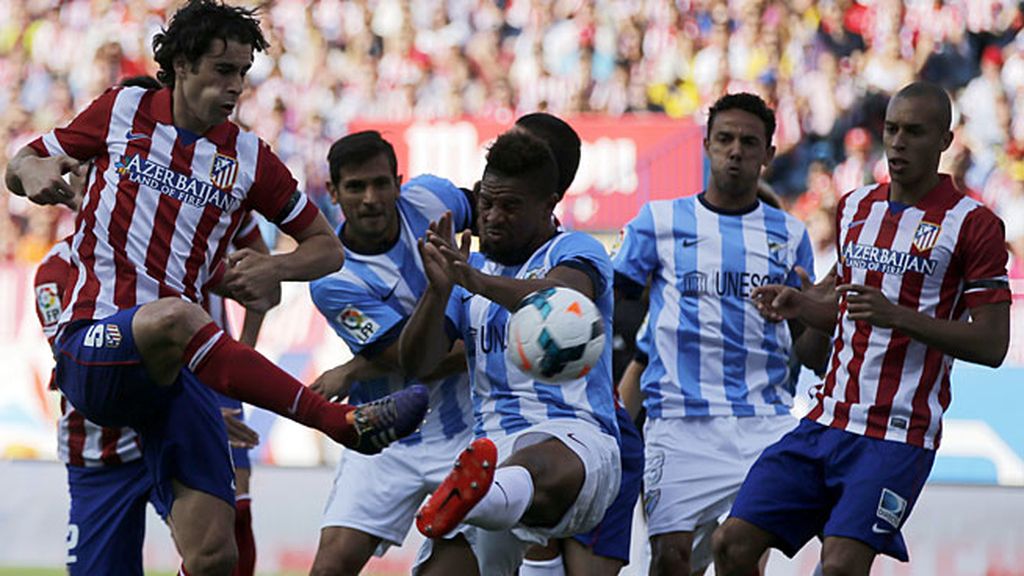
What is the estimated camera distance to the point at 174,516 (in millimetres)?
5176

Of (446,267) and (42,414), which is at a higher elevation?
(446,267)

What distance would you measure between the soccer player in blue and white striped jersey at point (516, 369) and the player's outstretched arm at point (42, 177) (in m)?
1.11

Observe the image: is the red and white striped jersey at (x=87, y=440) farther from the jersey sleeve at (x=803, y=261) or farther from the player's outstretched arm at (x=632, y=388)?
the jersey sleeve at (x=803, y=261)

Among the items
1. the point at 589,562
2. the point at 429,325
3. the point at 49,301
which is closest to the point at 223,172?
the point at 429,325

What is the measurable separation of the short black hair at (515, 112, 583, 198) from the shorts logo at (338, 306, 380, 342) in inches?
35.8

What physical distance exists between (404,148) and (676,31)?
276cm

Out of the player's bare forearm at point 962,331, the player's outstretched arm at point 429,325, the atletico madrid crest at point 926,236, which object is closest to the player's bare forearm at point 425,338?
the player's outstretched arm at point 429,325

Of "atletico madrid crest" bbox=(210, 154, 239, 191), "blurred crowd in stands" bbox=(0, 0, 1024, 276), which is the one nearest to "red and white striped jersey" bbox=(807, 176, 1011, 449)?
"atletico madrid crest" bbox=(210, 154, 239, 191)

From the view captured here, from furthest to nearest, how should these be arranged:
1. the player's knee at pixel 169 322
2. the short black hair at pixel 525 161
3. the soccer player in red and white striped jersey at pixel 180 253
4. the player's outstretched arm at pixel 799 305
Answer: the player's outstretched arm at pixel 799 305, the short black hair at pixel 525 161, the soccer player in red and white striped jersey at pixel 180 253, the player's knee at pixel 169 322

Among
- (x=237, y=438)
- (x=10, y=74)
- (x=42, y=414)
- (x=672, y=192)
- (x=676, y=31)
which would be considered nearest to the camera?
(x=237, y=438)

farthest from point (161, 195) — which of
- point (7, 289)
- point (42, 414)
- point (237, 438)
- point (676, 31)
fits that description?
point (676, 31)

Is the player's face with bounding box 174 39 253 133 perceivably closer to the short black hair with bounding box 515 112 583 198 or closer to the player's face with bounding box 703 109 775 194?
the short black hair with bounding box 515 112 583 198

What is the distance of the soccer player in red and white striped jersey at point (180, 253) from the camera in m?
4.81

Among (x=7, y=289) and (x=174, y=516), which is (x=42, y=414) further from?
(x=174, y=516)
